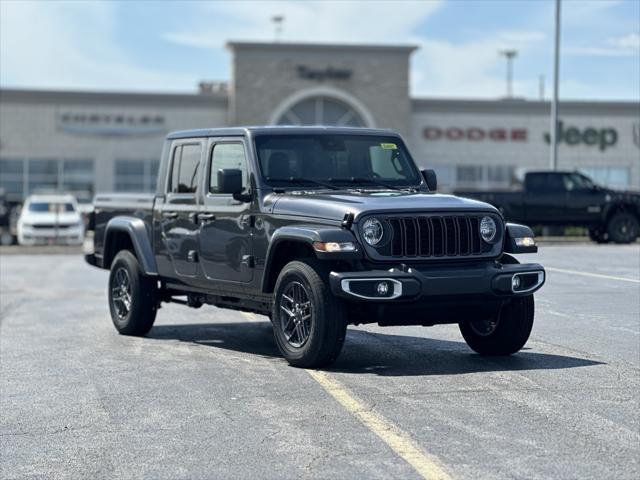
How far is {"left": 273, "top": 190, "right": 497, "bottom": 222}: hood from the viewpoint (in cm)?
941

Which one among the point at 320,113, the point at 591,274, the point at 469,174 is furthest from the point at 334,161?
the point at 469,174

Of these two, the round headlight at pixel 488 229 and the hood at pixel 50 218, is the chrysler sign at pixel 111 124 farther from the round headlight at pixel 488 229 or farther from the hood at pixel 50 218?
the round headlight at pixel 488 229

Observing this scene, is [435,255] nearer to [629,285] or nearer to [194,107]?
[629,285]

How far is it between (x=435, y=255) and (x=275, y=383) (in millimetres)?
1673

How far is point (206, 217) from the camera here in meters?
11.2

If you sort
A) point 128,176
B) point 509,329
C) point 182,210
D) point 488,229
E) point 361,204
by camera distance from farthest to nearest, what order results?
1. point 128,176
2. point 182,210
3. point 509,329
4. point 488,229
5. point 361,204

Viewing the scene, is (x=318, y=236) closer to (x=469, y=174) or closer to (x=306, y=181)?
(x=306, y=181)

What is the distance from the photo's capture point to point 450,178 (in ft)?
200

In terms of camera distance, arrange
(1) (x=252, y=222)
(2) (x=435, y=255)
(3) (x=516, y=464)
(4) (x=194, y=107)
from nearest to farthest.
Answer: (3) (x=516, y=464) < (2) (x=435, y=255) < (1) (x=252, y=222) < (4) (x=194, y=107)

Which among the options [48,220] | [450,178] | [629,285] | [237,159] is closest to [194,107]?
[450,178]

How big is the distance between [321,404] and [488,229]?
2.54 m

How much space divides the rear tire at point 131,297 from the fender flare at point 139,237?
12 cm

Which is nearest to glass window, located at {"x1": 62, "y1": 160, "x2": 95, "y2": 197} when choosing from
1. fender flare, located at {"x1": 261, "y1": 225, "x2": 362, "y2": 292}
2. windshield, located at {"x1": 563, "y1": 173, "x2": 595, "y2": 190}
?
windshield, located at {"x1": 563, "y1": 173, "x2": 595, "y2": 190}

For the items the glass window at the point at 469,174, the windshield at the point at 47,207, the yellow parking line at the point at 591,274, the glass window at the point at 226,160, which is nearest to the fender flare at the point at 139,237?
the glass window at the point at 226,160
